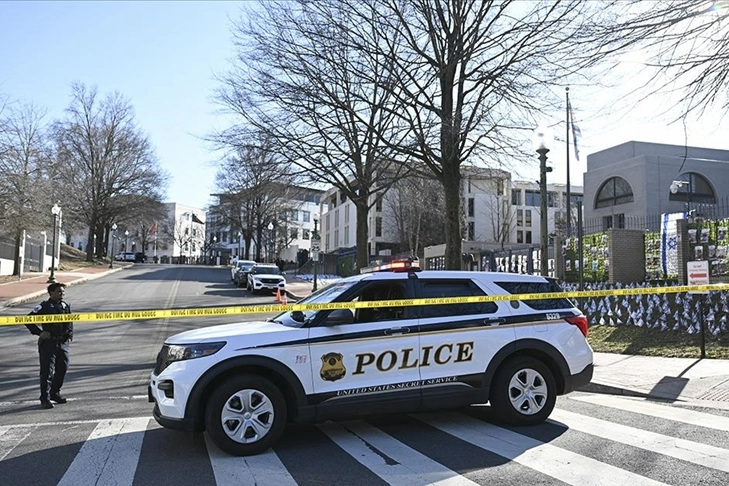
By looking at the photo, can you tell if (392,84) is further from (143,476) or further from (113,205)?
(113,205)

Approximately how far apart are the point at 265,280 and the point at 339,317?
2329 centimetres

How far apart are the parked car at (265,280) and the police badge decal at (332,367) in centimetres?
2226

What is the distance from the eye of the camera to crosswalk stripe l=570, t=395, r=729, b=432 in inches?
266

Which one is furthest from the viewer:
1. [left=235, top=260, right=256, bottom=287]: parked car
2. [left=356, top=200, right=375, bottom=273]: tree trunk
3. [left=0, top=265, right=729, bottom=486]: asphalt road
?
[left=235, top=260, right=256, bottom=287]: parked car

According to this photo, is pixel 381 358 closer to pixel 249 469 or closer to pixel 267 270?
pixel 249 469

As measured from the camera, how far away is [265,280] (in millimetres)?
28672

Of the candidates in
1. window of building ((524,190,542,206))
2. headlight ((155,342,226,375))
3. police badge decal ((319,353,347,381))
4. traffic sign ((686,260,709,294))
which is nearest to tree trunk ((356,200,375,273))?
traffic sign ((686,260,709,294))

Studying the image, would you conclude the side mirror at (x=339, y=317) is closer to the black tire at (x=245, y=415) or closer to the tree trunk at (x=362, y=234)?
the black tire at (x=245, y=415)

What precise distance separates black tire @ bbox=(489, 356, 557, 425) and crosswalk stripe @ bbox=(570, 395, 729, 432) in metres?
1.65

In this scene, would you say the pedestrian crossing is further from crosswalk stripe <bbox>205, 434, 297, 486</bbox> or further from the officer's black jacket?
the officer's black jacket

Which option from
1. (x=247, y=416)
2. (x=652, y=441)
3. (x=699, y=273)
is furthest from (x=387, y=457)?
(x=699, y=273)

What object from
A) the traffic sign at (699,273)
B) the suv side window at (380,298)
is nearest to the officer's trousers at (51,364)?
the suv side window at (380,298)

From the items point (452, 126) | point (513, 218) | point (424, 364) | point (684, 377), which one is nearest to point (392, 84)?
point (452, 126)

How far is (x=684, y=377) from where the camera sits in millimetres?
9273
